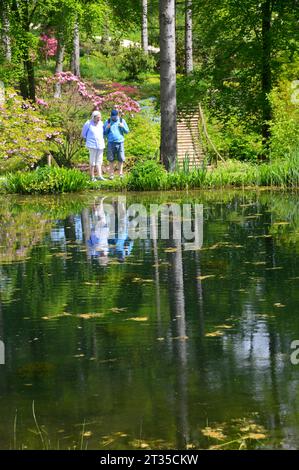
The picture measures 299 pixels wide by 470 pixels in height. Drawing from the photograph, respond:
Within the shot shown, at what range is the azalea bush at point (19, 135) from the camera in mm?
25797

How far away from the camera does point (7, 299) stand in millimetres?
9320

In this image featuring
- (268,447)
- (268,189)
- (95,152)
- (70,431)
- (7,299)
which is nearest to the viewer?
(268,447)

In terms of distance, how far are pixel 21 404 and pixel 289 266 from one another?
204 inches

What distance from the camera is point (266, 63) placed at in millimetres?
27219

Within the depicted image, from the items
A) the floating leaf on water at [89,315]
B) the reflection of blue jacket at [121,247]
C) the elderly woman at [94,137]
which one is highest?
the elderly woman at [94,137]

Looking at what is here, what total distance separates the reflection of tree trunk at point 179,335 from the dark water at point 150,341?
0.01m

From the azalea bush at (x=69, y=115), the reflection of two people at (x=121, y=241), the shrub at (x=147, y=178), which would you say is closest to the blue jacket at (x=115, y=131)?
the shrub at (x=147, y=178)

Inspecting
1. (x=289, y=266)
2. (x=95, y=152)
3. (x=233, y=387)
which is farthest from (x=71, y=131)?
(x=233, y=387)

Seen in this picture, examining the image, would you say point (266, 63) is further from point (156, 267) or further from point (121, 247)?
point (156, 267)

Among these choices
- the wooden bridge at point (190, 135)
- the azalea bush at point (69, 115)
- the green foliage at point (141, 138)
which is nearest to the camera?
the wooden bridge at point (190, 135)

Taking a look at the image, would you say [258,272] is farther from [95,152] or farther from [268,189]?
[95,152]

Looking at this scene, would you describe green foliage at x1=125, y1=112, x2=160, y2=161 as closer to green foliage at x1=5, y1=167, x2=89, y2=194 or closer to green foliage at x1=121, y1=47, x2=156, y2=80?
green foliage at x1=5, y1=167, x2=89, y2=194

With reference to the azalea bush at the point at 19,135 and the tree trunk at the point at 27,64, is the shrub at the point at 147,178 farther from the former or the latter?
the tree trunk at the point at 27,64

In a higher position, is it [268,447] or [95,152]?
[95,152]
